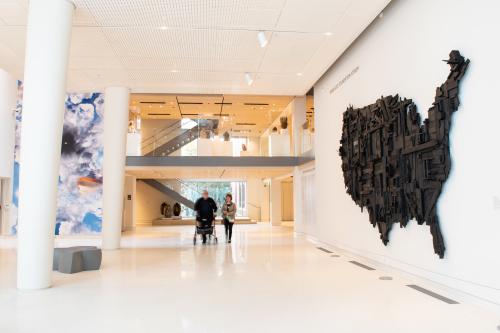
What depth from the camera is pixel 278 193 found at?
2080cm

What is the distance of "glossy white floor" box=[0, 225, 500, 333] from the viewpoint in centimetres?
388

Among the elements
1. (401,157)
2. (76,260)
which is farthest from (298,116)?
(76,260)

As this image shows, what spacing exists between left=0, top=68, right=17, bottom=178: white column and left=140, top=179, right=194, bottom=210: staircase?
960 centimetres

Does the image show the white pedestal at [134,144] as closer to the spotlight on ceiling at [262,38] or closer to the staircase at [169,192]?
the spotlight on ceiling at [262,38]

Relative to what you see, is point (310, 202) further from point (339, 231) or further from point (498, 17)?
point (498, 17)

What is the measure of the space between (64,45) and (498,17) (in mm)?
5647

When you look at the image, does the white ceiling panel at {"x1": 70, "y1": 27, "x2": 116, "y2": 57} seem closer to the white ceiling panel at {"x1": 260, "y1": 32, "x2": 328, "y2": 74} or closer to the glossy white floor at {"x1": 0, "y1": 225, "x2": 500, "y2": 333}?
the white ceiling panel at {"x1": 260, "y1": 32, "x2": 328, "y2": 74}

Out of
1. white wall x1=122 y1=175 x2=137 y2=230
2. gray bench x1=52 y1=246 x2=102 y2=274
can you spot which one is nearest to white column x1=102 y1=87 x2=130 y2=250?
gray bench x1=52 y1=246 x2=102 y2=274

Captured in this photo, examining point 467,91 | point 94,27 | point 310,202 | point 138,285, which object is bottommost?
point 138,285

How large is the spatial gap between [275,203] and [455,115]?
15.7 m

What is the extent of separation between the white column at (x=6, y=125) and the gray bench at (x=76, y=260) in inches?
341

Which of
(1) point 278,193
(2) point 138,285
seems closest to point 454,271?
(2) point 138,285

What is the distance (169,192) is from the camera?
24.0 meters

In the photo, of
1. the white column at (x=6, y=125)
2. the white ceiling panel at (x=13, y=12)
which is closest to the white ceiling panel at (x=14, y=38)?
the white ceiling panel at (x=13, y=12)
